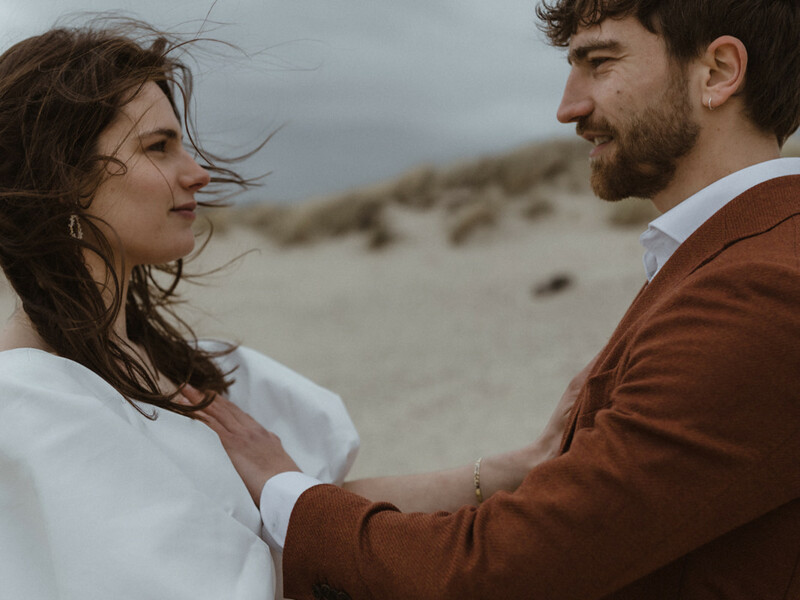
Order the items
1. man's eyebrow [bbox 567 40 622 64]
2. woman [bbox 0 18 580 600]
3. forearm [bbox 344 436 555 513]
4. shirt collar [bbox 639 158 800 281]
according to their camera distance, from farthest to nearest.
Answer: forearm [bbox 344 436 555 513], man's eyebrow [bbox 567 40 622 64], shirt collar [bbox 639 158 800 281], woman [bbox 0 18 580 600]

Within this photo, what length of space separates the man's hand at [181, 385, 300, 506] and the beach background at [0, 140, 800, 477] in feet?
10.5

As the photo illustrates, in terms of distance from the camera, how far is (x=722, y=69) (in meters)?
1.96

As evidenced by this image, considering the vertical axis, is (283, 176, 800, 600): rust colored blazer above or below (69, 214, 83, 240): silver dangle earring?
below

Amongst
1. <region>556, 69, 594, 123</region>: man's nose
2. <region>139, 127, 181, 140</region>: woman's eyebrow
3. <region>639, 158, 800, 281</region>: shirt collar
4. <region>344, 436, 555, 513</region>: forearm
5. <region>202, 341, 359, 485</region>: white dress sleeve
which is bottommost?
<region>344, 436, 555, 513</region>: forearm

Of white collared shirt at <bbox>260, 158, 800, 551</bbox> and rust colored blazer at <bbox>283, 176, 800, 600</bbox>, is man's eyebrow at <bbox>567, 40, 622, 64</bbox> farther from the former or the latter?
rust colored blazer at <bbox>283, 176, 800, 600</bbox>

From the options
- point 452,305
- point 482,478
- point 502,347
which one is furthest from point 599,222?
point 482,478

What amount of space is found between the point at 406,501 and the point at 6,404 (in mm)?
1237

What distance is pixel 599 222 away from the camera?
1366cm

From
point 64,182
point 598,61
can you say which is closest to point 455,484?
point 598,61

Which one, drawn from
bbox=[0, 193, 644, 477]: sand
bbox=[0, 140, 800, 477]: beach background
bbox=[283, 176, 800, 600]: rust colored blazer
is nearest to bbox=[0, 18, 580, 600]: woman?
bbox=[283, 176, 800, 600]: rust colored blazer

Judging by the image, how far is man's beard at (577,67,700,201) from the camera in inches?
75.2

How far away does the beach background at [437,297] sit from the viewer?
7.81m

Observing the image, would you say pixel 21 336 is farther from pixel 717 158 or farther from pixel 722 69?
pixel 722 69

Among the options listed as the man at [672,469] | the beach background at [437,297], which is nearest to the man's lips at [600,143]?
the man at [672,469]
